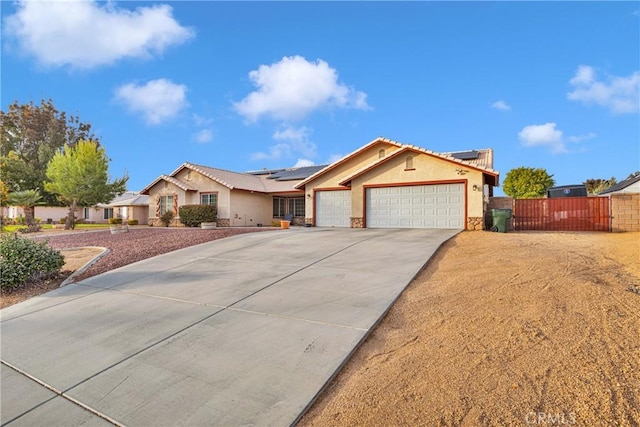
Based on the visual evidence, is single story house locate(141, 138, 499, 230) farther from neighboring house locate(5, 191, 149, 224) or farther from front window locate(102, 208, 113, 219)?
front window locate(102, 208, 113, 219)

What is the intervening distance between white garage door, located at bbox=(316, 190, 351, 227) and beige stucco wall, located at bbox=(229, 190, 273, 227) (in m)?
7.67

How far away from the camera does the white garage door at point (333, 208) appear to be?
18828 mm

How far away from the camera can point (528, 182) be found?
36.4 m

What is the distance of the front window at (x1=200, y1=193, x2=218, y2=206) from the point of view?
81.0 ft

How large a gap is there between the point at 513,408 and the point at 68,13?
506 inches

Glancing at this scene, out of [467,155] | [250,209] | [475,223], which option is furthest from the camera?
[250,209]

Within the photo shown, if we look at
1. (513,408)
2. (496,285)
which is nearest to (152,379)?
(513,408)

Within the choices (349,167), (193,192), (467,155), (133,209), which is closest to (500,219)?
(467,155)

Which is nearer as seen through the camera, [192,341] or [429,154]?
[192,341]

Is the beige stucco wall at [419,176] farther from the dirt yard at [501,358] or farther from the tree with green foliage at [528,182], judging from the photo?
the tree with green foliage at [528,182]

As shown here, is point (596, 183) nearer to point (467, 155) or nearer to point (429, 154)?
point (467, 155)

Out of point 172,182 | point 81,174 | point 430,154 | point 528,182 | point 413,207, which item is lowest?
point 413,207

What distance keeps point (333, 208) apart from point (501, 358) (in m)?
16.2

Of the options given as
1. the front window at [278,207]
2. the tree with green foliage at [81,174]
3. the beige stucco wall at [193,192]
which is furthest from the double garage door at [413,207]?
the tree with green foliage at [81,174]
